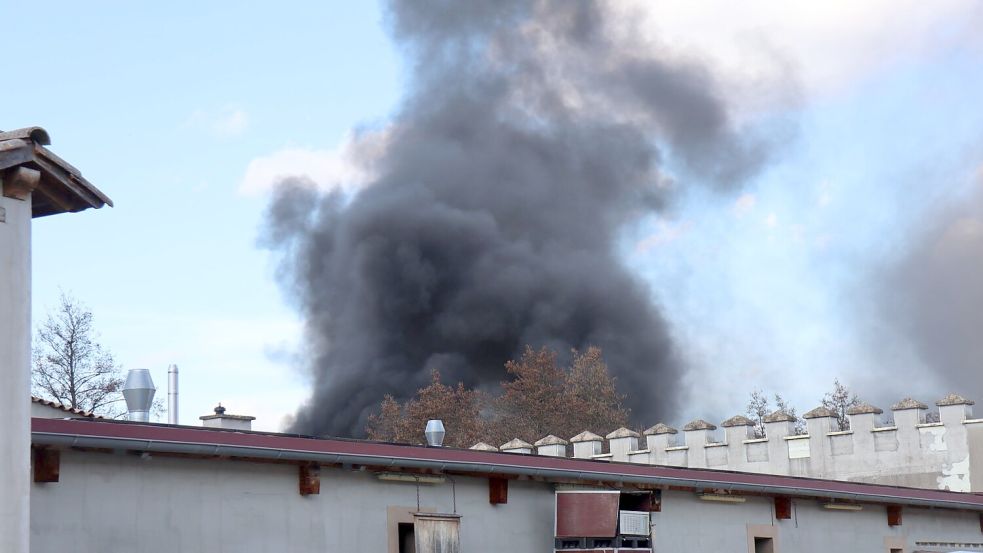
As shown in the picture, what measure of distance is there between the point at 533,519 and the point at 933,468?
50.7 ft

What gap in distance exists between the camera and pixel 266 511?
12.9 meters

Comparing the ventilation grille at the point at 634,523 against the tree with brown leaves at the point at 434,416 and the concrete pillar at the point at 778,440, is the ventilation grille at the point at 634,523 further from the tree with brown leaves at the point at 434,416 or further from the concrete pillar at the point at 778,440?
the tree with brown leaves at the point at 434,416

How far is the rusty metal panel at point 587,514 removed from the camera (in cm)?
1580

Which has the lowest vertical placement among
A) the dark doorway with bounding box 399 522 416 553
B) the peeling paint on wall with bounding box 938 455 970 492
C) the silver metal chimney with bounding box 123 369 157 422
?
the dark doorway with bounding box 399 522 416 553

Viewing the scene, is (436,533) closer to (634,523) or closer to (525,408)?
(634,523)

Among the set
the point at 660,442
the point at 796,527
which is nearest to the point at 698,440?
the point at 660,442

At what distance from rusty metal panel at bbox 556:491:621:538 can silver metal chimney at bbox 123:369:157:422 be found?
5.10 m

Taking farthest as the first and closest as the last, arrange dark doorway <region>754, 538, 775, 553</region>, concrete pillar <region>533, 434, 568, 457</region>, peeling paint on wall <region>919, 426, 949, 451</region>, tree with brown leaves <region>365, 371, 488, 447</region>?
1. tree with brown leaves <region>365, 371, 488, 447</region>
2. concrete pillar <region>533, 434, 568, 457</region>
3. peeling paint on wall <region>919, 426, 949, 451</region>
4. dark doorway <region>754, 538, 775, 553</region>

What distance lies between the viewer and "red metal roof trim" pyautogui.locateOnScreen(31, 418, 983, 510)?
1127 cm

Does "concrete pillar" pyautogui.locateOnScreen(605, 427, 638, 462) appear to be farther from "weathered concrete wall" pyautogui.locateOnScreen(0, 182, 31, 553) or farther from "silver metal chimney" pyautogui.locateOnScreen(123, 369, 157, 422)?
"weathered concrete wall" pyautogui.locateOnScreen(0, 182, 31, 553)

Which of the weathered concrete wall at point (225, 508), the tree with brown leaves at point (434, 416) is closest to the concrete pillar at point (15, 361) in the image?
the weathered concrete wall at point (225, 508)

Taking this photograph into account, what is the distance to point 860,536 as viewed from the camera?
21.2 metres

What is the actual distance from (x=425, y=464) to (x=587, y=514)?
8.94ft

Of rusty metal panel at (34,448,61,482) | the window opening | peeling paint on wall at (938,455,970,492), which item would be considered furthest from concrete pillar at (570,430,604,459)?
rusty metal panel at (34,448,61,482)
